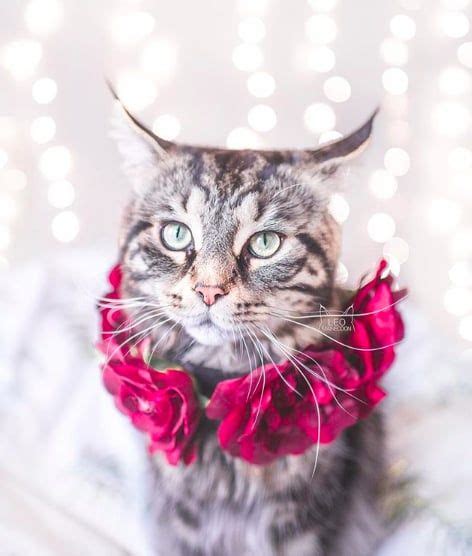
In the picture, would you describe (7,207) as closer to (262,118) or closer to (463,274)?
(262,118)

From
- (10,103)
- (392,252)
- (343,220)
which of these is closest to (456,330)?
(392,252)

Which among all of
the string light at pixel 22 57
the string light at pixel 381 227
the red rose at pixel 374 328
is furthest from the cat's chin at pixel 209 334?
the string light at pixel 22 57

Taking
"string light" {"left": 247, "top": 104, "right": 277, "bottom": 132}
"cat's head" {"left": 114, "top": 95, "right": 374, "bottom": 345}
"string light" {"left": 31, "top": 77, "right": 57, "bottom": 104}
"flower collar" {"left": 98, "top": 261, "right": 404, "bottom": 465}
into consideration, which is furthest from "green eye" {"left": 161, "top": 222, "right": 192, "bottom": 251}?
"string light" {"left": 31, "top": 77, "right": 57, "bottom": 104}

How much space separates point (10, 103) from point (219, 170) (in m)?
0.42

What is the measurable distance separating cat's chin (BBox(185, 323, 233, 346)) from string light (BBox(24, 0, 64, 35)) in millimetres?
486

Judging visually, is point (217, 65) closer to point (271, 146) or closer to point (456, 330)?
point (271, 146)

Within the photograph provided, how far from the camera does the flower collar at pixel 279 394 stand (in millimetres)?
581

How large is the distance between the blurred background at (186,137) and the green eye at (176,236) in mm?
158

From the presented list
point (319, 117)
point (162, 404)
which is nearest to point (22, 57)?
point (319, 117)

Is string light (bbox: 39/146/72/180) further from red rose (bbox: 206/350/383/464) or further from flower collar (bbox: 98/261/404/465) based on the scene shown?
red rose (bbox: 206/350/383/464)

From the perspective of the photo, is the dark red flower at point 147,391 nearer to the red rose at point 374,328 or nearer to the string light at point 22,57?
the red rose at point 374,328

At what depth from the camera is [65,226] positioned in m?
0.82

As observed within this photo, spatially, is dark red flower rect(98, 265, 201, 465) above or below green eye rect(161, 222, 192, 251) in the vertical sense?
below

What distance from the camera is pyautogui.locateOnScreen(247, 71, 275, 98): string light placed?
76 centimetres
